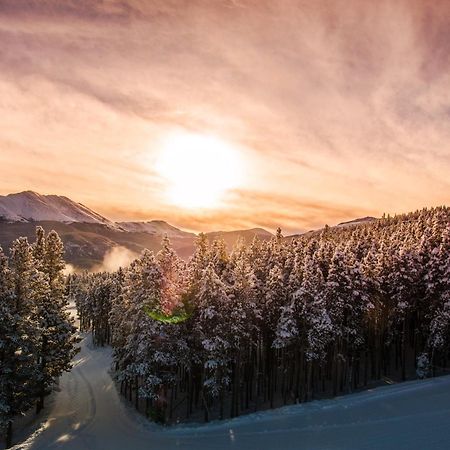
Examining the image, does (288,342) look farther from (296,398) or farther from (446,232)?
(446,232)

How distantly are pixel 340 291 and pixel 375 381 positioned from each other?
1478cm

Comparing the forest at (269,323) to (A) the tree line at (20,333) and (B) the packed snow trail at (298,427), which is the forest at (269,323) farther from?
(A) the tree line at (20,333)

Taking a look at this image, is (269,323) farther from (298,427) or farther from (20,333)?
(20,333)

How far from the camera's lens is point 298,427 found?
109ft

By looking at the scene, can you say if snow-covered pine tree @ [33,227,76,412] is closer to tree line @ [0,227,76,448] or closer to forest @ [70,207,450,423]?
tree line @ [0,227,76,448]

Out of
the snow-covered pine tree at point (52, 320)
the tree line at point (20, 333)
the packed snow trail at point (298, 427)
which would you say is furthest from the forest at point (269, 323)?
the tree line at point (20, 333)

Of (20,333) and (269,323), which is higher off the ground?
(269,323)

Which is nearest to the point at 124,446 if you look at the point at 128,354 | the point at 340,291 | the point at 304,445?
the point at 128,354

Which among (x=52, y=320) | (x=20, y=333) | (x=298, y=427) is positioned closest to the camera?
(x=20, y=333)

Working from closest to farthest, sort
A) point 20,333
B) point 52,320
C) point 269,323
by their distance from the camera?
point 20,333
point 52,320
point 269,323

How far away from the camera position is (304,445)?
29375 mm

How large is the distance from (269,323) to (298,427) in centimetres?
1159

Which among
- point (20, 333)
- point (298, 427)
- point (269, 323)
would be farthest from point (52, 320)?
point (298, 427)

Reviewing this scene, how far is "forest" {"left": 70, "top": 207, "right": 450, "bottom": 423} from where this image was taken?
3753 cm
